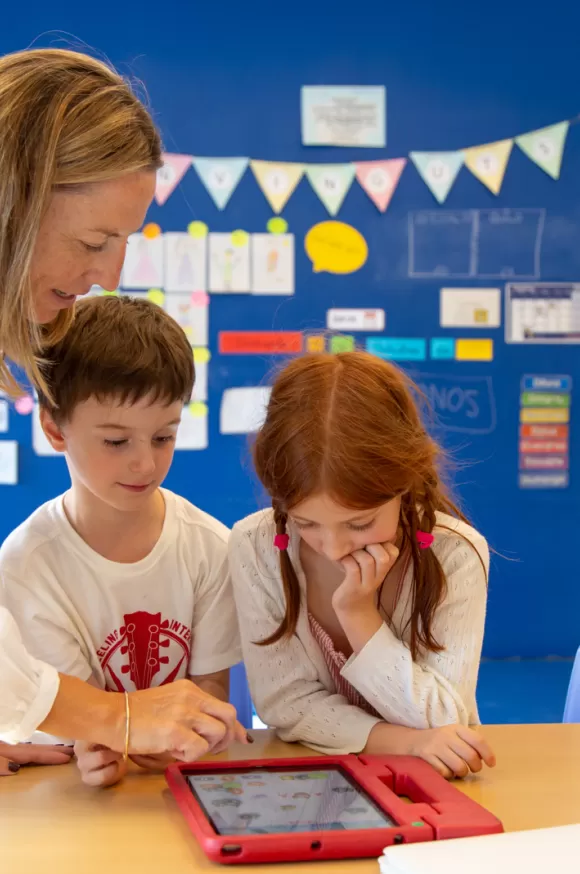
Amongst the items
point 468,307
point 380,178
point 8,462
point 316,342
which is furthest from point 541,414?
point 8,462

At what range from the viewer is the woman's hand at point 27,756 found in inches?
41.7

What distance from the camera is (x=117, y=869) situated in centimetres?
81

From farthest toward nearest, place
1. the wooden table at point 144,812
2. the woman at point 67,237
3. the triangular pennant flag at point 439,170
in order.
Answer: the triangular pennant flag at point 439,170, the woman at point 67,237, the wooden table at point 144,812

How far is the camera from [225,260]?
11.0 ft

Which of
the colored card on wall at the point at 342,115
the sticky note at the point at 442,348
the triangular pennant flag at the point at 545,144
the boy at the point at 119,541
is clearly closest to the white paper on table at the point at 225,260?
the colored card on wall at the point at 342,115

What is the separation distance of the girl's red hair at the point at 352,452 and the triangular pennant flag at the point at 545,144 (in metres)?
2.36

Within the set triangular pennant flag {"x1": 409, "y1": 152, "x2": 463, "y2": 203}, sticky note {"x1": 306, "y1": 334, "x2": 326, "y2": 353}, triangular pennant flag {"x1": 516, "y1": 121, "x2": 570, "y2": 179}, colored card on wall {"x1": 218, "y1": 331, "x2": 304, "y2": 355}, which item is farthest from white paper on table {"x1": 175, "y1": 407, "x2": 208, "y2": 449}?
triangular pennant flag {"x1": 516, "y1": 121, "x2": 570, "y2": 179}

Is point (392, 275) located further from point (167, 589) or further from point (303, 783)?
point (303, 783)

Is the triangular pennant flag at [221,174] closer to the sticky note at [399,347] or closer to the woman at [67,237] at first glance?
the sticky note at [399,347]

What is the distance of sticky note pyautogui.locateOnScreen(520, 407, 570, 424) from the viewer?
3.44 meters

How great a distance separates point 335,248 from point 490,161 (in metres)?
0.59

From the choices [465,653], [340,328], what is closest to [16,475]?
[340,328]

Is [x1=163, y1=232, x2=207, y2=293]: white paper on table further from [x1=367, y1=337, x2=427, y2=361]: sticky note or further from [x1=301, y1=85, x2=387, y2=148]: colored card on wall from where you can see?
[x1=367, y1=337, x2=427, y2=361]: sticky note

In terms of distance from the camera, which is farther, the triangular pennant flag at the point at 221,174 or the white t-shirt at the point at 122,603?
the triangular pennant flag at the point at 221,174
